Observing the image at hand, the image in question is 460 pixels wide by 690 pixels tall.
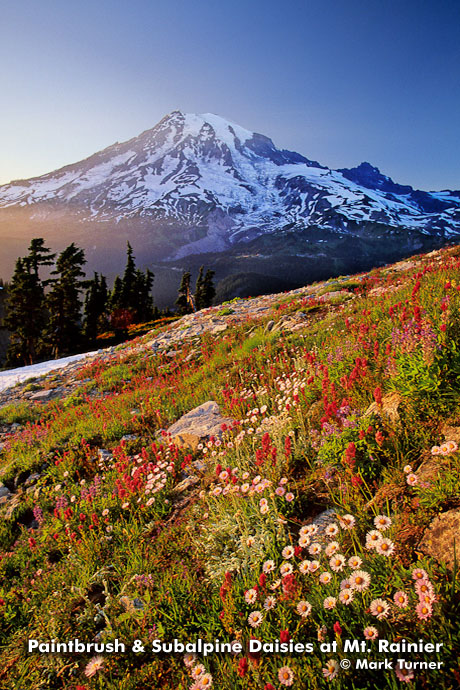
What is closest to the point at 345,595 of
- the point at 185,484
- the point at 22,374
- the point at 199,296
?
the point at 185,484

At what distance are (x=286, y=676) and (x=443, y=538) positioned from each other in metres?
1.19

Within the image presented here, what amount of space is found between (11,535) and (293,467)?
12.9 feet

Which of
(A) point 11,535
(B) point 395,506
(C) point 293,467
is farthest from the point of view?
(A) point 11,535

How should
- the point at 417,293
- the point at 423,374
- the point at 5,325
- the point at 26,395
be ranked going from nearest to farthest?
1. the point at 423,374
2. the point at 417,293
3. the point at 26,395
4. the point at 5,325

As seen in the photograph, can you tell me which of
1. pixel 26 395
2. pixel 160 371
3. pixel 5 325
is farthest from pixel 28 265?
pixel 160 371

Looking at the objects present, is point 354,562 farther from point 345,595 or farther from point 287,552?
point 287,552

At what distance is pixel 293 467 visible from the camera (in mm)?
3383

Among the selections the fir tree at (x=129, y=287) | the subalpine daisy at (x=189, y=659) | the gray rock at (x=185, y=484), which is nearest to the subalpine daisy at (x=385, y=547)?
the subalpine daisy at (x=189, y=659)

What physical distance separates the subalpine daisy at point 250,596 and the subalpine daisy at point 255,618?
0.27 ft

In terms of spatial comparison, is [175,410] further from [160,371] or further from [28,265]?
[28,265]

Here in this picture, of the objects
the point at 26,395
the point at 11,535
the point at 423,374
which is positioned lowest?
the point at 26,395

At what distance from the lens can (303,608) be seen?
193cm

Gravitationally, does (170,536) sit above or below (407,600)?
below

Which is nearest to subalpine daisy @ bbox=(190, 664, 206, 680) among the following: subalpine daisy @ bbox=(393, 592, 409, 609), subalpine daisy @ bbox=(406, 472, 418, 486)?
subalpine daisy @ bbox=(393, 592, 409, 609)
